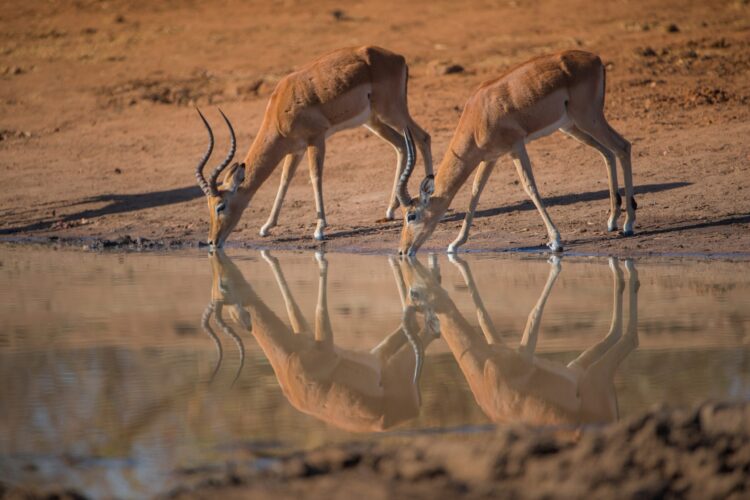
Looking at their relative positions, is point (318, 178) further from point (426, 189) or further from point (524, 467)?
point (524, 467)

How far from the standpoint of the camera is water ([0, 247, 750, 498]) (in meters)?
4.98

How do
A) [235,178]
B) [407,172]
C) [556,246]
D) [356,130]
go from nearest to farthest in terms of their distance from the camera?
[407,172] < [556,246] < [235,178] < [356,130]

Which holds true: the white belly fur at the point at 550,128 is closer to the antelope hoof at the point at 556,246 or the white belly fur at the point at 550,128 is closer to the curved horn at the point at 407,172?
the antelope hoof at the point at 556,246

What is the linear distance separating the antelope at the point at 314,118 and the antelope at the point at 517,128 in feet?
4.60

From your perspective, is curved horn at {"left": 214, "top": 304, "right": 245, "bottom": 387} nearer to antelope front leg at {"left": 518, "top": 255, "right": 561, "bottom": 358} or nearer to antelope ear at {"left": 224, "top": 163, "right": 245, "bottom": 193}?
antelope front leg at {"left": 518, "top": 255, "right": 561, "bottom": 358}

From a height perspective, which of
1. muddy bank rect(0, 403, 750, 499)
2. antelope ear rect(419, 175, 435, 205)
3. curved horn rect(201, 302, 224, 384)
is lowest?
antelope ear rect(419, 175, 435, 205)

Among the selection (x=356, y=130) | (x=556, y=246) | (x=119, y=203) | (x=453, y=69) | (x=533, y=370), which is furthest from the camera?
(x=453, y=69)

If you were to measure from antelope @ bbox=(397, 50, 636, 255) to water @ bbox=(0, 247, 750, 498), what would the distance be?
2.73 feet

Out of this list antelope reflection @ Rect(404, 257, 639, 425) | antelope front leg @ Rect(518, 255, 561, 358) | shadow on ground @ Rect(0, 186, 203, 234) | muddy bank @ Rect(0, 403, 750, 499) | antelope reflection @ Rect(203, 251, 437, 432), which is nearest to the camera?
muddy bank @ Rect(0, 403, 750, 499)

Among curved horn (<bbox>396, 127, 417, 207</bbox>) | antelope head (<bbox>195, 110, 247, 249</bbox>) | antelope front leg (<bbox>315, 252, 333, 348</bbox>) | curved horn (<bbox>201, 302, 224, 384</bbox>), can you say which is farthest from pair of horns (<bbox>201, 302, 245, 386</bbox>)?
antelope head (<bbox>195, 110, 247, 249</bbox>)

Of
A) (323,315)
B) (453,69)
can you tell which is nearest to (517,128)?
(323,315)

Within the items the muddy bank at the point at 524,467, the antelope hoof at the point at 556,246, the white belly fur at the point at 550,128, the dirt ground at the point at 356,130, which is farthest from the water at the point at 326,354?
the dirt ground at the point at 356,130

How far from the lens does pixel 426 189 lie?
1184 cm

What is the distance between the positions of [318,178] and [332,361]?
6695 millimetres
